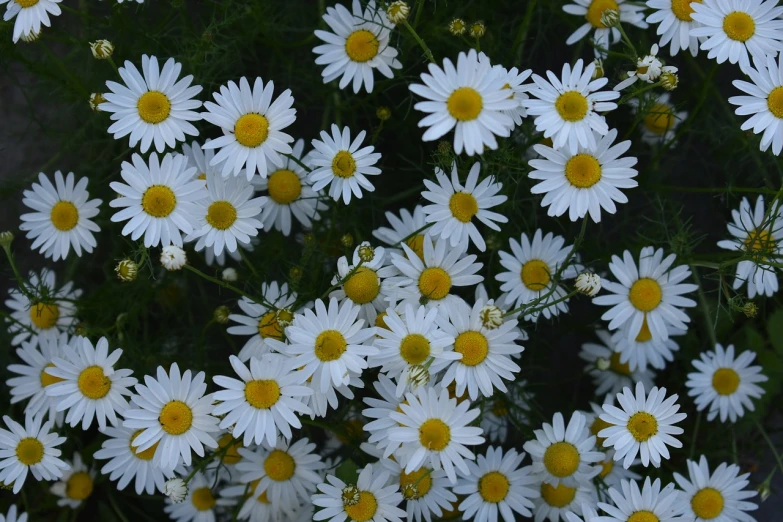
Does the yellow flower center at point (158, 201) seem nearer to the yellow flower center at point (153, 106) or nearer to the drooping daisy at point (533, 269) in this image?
the yellow flower center at point (153, 106)

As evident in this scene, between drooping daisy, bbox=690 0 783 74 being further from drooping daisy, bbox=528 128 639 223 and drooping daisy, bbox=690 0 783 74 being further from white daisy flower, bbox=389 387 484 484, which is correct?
white daisy flower, bbox=389 387 484 484

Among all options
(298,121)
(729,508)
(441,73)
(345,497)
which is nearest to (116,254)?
(298,121)

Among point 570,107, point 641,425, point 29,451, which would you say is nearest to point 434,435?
point 641,425

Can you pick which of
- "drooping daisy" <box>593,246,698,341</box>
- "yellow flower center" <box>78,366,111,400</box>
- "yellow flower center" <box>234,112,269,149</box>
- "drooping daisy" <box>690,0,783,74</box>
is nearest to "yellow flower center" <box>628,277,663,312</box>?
"drooping daisy" <box>593,246,698,341</box>

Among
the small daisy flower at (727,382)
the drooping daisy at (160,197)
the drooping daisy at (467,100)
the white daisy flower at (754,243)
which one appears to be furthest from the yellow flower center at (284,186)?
the small daisy flower at (727,382)

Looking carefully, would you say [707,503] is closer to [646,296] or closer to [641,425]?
[641,425]

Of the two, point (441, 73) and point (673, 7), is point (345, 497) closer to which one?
point (441, 73)
